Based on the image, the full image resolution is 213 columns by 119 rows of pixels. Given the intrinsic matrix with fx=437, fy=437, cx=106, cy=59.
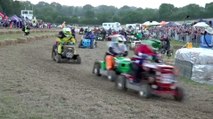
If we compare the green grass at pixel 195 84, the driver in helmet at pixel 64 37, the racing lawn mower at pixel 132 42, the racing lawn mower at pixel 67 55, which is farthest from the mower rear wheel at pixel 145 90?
the racing lawn mower at pixel 132 42

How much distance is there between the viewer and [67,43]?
2231 cm

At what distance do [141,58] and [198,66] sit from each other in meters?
5.74

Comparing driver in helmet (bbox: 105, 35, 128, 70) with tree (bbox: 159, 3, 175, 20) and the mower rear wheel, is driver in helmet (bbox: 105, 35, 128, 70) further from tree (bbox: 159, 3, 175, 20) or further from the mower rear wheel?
tree (bbox: 159, 3, 175, 20)

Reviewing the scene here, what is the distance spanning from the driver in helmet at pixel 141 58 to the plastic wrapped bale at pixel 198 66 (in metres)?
5.20

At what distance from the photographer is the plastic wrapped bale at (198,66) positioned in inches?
698

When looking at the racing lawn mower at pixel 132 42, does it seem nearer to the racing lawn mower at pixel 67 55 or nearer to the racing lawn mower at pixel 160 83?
the racing lawn mower at pixel 67 55

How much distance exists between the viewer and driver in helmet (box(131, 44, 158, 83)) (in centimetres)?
1296

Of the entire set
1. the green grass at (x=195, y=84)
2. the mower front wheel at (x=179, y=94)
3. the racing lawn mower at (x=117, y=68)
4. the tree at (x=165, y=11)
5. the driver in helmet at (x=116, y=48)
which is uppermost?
the tree at (x=165, y=11)

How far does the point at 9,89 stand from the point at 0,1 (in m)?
88.3

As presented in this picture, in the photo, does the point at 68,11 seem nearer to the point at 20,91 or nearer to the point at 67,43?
the point at 67,43

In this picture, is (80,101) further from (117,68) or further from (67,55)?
(67,55)

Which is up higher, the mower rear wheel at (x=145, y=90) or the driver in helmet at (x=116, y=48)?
the driver in helmet at (x=116, y=48)

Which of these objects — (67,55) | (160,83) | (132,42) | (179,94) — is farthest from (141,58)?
(132,42)

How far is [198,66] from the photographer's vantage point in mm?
18031
